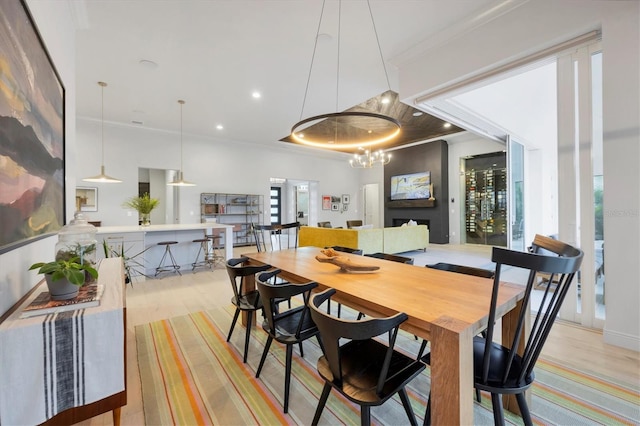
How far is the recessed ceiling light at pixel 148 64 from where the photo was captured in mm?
3896

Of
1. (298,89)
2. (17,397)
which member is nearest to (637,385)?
(17,397)

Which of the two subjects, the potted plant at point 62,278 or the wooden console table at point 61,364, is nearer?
the wooden console table at point 61,364

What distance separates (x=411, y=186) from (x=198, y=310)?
8022 mm

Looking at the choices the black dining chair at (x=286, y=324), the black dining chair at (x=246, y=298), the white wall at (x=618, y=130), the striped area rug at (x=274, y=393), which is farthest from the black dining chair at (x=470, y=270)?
the black dining chair at (x=246, y=298)

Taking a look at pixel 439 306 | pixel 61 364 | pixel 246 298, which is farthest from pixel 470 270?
pixel 61 364

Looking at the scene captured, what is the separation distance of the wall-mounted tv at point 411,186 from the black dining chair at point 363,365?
8.34 metres

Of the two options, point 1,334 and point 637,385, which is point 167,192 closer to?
point 1,334

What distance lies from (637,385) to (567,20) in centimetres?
311

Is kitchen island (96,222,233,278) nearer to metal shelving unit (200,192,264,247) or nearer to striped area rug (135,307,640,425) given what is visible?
metal shelving unit (200,192,264,247)

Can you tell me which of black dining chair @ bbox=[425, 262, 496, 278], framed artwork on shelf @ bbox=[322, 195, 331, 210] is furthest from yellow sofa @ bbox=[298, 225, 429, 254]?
framed artwork on shelf @ bbox=[322, 195, 331, 210]

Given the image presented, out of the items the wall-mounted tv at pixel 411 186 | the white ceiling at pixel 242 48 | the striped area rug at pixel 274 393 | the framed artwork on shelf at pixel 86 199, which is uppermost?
the white ceiling at pixel 242 48

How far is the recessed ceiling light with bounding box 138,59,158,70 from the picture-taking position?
390 centimetres

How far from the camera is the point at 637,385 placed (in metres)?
1.90

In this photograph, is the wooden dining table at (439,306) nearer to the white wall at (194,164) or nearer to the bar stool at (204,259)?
the bar stool at (204,259)
